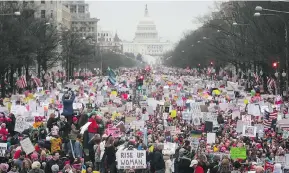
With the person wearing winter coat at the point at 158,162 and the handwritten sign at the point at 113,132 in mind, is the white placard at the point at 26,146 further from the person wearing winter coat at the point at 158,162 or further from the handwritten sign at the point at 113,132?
the handwritten sign at the point at 113,132

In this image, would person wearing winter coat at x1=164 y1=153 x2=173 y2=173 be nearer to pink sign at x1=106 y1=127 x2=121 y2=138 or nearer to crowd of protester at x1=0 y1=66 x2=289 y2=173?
crowd of protester at x1=0 y1=66 x2=289 y2=173

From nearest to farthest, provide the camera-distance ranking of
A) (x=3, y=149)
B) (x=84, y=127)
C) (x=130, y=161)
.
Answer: (x=130, y=161) → (x=3, y=149) → (x=84, y=127)

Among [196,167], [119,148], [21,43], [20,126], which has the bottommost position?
[196,167]

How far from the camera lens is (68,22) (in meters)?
170

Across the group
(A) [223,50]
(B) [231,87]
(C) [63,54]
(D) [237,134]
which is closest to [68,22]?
(C) [63,54]

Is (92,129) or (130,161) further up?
(92,129)

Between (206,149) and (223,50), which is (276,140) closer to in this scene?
(206,149)

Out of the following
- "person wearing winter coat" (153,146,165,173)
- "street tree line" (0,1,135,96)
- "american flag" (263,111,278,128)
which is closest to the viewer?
"person wearing winter coat" (153,146,165,173)

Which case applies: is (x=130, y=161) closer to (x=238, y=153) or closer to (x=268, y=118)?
(x=238, y=153)

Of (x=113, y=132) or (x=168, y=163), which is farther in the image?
(x=113, y=132)

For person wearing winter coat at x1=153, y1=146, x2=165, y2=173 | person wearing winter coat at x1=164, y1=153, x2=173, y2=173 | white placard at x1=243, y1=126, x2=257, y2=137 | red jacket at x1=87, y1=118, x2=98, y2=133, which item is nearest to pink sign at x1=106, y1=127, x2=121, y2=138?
red jacket at x1=87, y1=118, x2=98, y2=133

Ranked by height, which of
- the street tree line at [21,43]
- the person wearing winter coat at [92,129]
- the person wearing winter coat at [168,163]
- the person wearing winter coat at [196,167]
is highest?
the street tree line at [21,43]

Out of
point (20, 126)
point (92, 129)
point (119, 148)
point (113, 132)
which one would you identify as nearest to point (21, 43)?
point (20, 126)

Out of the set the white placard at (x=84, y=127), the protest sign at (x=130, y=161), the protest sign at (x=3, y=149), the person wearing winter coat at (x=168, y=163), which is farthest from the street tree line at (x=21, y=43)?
the protest sign at (x=130, y=161)
